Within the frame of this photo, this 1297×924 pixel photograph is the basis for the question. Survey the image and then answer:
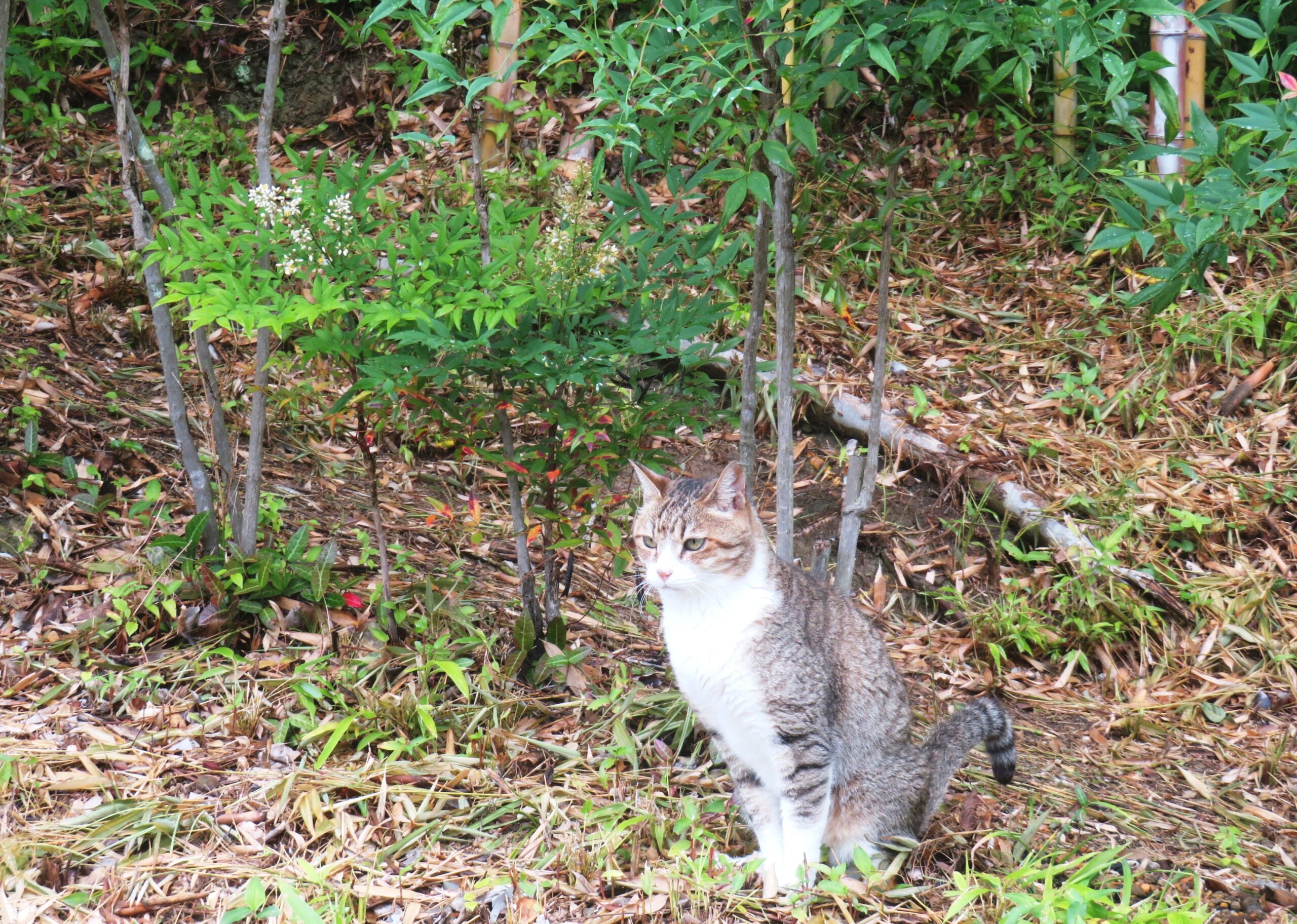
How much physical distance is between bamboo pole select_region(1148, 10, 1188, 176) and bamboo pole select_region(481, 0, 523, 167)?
317 cm

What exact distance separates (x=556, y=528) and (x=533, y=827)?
1099mm

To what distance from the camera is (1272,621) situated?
4.62 metres

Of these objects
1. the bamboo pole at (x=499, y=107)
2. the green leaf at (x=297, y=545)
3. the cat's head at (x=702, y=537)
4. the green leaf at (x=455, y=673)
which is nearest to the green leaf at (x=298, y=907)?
the green leaf at (x=455, y=673)

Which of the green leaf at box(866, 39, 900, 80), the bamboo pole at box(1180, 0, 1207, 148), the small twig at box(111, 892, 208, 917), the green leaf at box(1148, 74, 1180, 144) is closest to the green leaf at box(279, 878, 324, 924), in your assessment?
the small twig at box(111, 892, 208, 917)

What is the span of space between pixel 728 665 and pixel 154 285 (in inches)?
90.0

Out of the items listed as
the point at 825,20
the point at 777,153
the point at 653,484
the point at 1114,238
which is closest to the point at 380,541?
the point at 653,484

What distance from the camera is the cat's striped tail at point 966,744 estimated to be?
335 cm

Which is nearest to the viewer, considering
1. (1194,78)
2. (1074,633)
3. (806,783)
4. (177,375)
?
(806,783)

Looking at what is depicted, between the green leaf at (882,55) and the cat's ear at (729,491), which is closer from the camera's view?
the green leaf at (882,55)

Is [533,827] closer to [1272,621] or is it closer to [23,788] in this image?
[23,788]

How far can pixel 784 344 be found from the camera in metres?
3.76

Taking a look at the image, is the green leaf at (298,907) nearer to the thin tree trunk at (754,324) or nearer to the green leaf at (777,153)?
the thin tree trunk at (754,324)

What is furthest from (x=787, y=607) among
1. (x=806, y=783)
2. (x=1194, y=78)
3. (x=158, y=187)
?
(x=1194, y=78)

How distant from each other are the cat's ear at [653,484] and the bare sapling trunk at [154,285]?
150 centimetres
